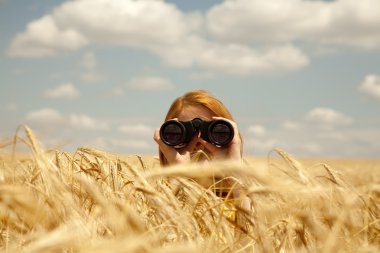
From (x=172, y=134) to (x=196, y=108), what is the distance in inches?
28.4

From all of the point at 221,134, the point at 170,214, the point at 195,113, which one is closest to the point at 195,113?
the point at 195,113

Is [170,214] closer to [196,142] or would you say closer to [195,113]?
[196,142]

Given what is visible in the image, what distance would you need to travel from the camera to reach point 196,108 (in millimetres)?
3480

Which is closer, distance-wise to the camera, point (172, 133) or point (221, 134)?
point (221, 134)

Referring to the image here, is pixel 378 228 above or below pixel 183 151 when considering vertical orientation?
below

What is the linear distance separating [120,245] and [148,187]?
47 centimetres

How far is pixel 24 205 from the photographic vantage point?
0.87 m

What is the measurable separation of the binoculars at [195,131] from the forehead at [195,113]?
0.46 meters

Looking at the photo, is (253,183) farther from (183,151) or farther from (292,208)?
(183,151)

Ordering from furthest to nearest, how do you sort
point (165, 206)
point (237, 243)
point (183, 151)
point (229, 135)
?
point (183, 151) → point (229, 135) → point (237, 243) → point (165, 206)

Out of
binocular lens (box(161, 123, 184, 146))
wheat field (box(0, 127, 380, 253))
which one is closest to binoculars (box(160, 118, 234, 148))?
binocular lens (box(161, 123, 184, 146))

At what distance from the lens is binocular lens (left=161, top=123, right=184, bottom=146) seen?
2762 mm

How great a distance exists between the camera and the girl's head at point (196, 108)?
3.41 metres

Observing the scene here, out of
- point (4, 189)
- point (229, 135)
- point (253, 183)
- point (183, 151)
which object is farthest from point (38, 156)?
point (183, 151)
